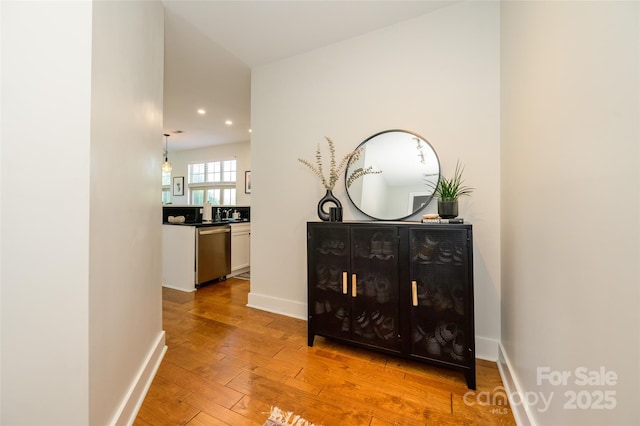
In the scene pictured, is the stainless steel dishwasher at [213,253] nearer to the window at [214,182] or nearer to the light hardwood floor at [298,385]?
the light hardwood floor at [298,385]

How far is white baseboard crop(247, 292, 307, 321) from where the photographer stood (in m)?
2.40

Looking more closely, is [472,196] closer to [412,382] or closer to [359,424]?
[412,382]

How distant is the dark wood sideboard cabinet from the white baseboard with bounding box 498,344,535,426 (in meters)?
0.18

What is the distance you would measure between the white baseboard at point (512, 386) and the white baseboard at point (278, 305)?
1.55 m

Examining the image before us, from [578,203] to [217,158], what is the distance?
6880 millimetres

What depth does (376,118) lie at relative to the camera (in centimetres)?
210

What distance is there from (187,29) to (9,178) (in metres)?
1.97

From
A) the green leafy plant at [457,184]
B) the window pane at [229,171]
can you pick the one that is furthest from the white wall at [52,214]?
the window pane at [229,171]

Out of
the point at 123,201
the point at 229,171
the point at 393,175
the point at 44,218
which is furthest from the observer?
the point at 229,171

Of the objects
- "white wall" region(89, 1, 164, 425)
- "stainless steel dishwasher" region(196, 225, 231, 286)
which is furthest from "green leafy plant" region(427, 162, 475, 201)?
"stainless steel dishwasher" region(196, 225, 231, 286)

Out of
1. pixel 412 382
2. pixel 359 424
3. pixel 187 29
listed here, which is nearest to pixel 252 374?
pixel 359 424

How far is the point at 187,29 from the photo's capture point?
216 centimetres

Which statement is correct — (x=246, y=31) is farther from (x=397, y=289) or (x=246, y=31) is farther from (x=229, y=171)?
(x=229, y=171)

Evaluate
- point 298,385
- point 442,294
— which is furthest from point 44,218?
point 442,294
